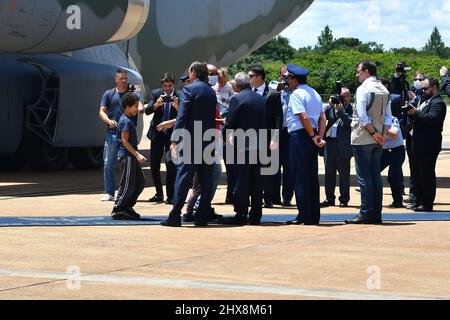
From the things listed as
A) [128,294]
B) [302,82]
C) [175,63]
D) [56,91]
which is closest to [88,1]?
[56,91]

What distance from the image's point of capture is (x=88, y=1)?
57.1ft

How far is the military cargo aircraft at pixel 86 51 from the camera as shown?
17.4 m

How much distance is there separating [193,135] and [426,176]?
11.8ft

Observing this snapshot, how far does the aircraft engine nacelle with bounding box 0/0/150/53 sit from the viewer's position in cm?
1677

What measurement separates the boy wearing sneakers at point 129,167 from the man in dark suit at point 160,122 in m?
1.51

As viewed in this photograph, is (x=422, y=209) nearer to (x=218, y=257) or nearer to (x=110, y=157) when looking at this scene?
(x=110, y=157)

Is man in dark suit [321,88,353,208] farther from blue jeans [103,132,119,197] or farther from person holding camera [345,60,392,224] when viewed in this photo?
blue jeans [103,132,119,197]

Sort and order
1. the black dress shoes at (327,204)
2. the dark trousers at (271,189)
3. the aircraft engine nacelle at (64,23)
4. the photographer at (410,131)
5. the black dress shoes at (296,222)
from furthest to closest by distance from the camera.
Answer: the aircraft engine nacelle at (64,23) → the black dress shoes at (327,204) → the dark trousers at (271,189) → the photographer at (410,131) → the black dress shoes at (296,222)

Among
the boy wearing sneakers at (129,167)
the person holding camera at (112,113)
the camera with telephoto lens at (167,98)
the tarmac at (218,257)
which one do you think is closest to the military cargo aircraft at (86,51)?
the person holding camera at (112,113)

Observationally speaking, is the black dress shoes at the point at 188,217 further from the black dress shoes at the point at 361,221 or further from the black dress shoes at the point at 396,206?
the black dress shoes at the point at 396,206

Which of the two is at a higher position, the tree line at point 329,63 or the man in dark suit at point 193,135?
the tree line at point 329,63

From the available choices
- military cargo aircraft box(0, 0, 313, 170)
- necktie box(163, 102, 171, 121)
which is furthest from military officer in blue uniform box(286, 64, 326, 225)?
military cargo aircraft box(0, 0, 313, 170)

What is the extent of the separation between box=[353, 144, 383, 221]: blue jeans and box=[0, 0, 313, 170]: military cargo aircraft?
6151mm
